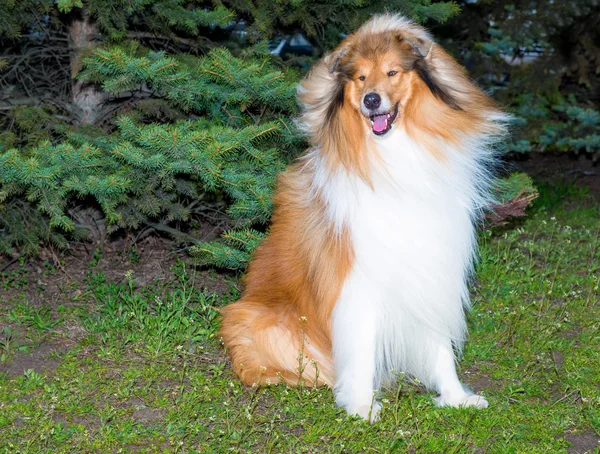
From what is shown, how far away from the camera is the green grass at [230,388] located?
361 centimetres

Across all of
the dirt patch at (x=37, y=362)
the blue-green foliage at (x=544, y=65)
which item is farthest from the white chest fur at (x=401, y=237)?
the blue-green foliage at (x=544, y=65)

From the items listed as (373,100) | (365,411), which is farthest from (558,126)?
(365,411)

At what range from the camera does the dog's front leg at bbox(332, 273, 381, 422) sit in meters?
3.74

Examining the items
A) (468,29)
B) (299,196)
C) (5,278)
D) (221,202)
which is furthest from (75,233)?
(468,29)

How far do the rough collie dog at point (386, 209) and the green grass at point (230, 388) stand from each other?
176mm

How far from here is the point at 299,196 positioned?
4121 millimetres

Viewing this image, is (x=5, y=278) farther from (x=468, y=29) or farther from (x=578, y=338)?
(x=468, y=29)

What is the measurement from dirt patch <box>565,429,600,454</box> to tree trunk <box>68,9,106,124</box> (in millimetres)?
3841

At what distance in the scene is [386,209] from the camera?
144 inches

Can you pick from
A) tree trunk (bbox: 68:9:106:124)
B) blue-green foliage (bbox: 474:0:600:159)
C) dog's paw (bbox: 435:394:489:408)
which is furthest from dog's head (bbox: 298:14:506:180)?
blue-green foliage (bbox: 474:0:600:159)

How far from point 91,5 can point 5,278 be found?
2141 mm

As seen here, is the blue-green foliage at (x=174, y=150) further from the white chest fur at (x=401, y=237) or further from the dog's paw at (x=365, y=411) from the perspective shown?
the dog's paw at (x=365, y=411)

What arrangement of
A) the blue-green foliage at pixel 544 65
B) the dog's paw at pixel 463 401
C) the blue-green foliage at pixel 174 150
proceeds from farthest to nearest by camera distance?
the blue-green foliage at pixel 544 65, the blue-green foliage at pixel 174 150, the dog's paw at pixel 463 401

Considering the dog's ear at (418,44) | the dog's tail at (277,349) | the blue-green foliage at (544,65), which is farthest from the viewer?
the blue-green foliage at (544,65)
